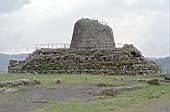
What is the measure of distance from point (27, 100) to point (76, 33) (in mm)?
54627

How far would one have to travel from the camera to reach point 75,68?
66.6 m

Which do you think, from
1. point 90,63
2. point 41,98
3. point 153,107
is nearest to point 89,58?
point 90,63

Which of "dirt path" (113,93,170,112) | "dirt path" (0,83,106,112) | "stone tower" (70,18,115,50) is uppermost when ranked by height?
"stone tower" (70,18,115,50)

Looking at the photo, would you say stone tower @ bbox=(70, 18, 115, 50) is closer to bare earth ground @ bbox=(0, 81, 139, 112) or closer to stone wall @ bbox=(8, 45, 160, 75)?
stone wall @ bbox=(8, 45, 160, 75)

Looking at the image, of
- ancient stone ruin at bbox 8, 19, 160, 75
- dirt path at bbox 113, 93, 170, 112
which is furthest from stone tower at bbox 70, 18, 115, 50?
dirt path at bbox 113, 93, 170, 112

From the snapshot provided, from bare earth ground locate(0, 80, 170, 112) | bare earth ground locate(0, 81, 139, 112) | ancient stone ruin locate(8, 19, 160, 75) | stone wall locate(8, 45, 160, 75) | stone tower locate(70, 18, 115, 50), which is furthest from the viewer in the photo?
stone tower locate(70, 18, 115, 50)

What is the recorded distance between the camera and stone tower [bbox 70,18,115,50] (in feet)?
263

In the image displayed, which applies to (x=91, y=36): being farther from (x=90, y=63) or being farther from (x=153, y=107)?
(x=153, y=107)

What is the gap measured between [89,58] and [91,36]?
12.9m

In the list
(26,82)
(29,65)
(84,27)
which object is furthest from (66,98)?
(84,27)

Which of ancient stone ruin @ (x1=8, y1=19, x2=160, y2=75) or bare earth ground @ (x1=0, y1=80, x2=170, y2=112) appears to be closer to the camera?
bare earth ground @ (x1=0, y1=80, x2=170, y2=112)

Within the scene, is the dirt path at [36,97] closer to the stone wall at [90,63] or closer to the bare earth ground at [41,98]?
the bare earth ground at [41,98]

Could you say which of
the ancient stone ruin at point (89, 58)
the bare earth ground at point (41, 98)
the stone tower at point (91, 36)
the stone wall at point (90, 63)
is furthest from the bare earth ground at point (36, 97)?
the stone tower at point (91, 36)

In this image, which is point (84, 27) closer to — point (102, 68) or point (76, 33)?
point (76, 33)
